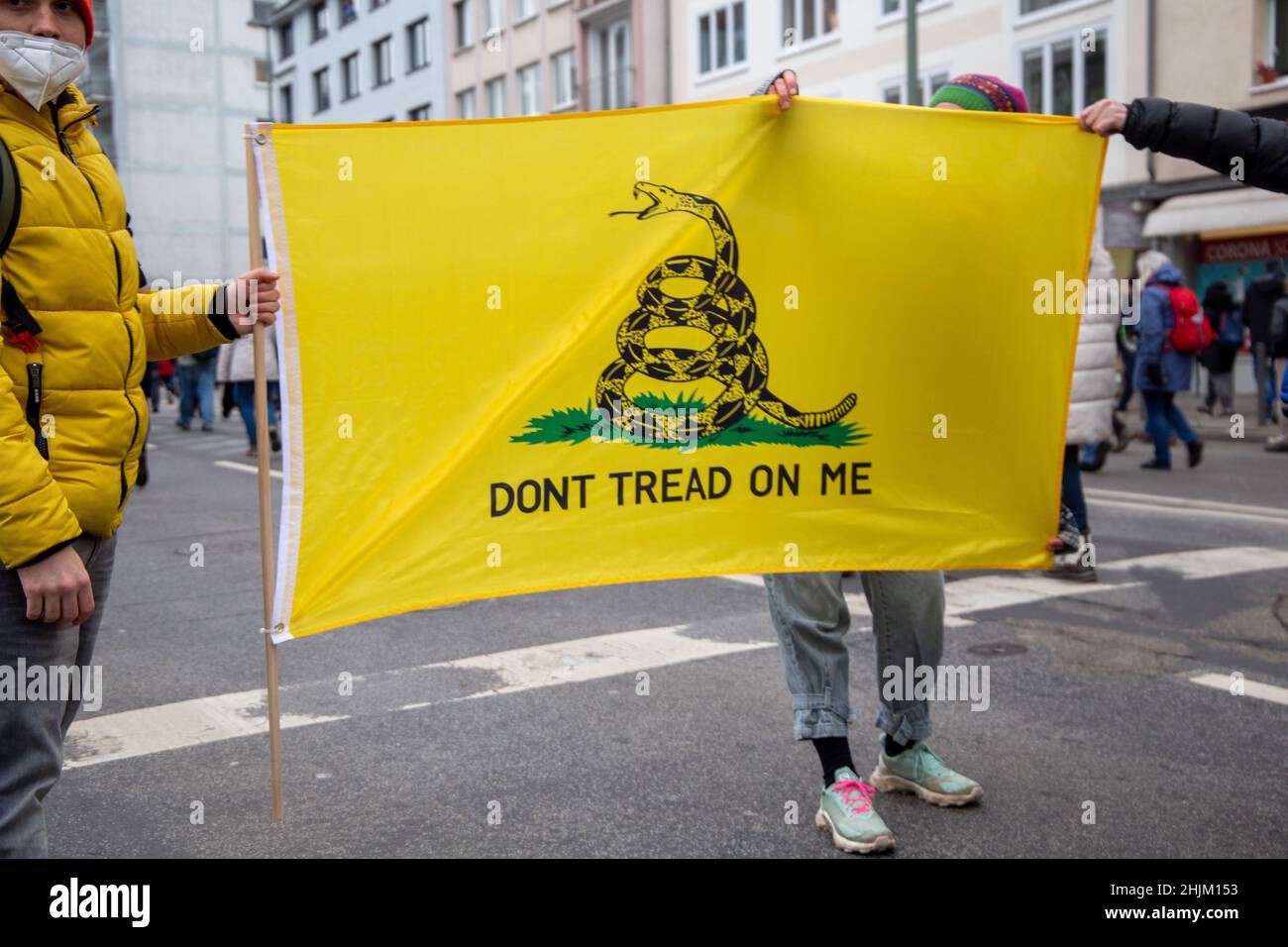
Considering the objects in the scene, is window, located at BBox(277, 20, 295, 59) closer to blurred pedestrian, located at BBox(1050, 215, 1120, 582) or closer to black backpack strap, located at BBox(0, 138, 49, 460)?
blurred pedestrian, located at BBox(1050, 215, 1120, 582)

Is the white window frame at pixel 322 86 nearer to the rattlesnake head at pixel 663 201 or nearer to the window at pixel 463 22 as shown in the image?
the window at pixel 463 22

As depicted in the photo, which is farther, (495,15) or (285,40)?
(285,40)

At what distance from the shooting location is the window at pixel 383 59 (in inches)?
2005

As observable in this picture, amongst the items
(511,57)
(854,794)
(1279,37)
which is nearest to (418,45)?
(511,57)

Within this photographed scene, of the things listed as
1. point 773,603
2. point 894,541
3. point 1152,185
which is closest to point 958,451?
point 894,541

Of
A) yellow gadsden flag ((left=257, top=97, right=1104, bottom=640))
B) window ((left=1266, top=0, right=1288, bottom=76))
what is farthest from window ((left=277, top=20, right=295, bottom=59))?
yellow gadsden flag ((left=257, top=97, right=1104, bottom=640))

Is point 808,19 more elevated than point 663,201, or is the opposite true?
point 808,19

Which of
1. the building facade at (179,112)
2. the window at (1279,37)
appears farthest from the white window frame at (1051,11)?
the building facade at (179,112)

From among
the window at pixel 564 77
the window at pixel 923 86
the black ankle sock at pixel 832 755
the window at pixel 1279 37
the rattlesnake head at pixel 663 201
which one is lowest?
the black ankle sock at pixel 832 755

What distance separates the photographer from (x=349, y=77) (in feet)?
179

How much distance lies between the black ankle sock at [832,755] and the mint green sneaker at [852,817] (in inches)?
0.7

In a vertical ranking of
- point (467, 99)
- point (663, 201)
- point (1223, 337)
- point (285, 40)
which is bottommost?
point (1223, 337)

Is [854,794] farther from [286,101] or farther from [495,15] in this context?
[286,101]

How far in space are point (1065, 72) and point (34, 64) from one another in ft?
84.9
